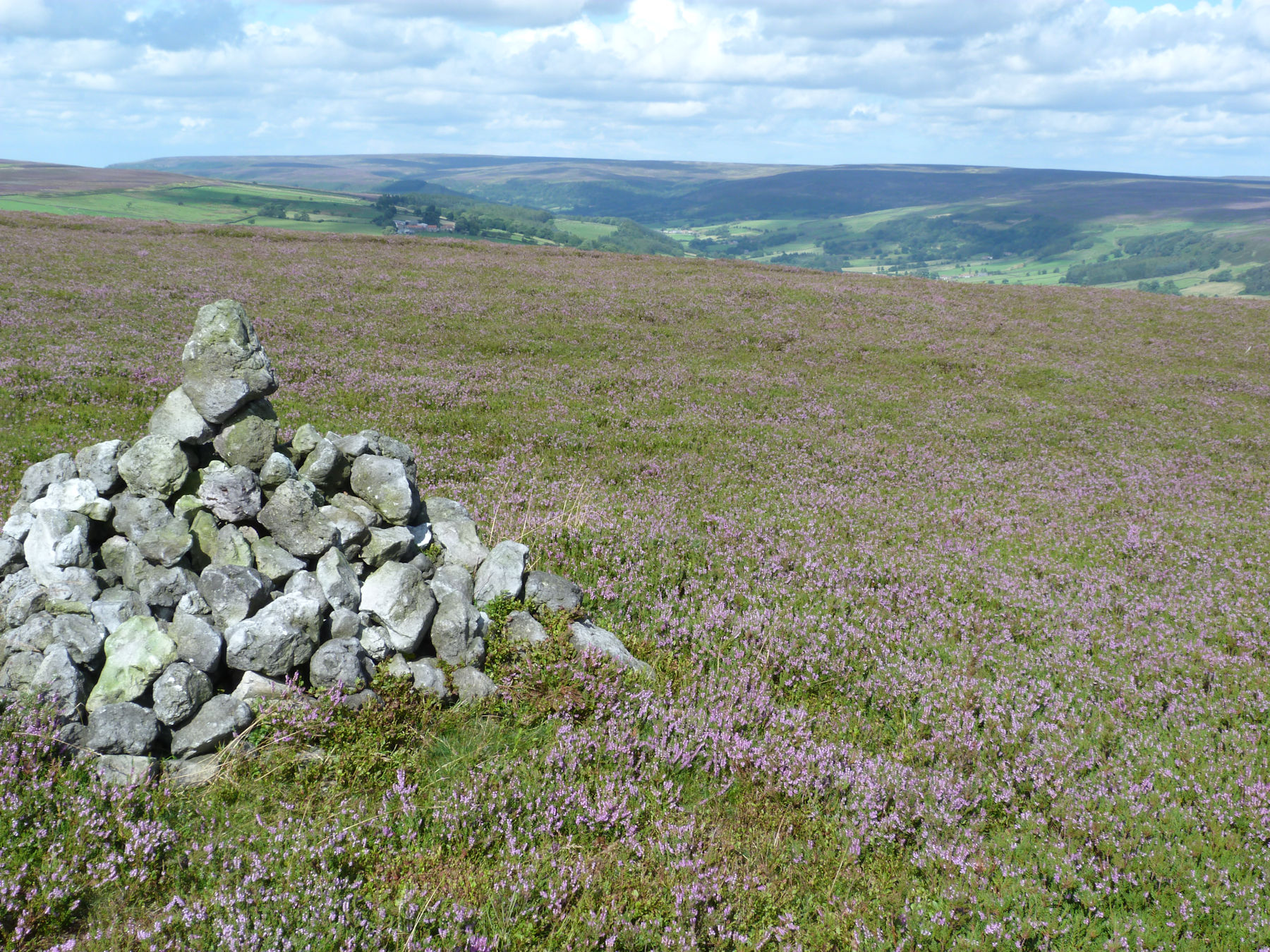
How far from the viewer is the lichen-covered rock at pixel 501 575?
7371 mm

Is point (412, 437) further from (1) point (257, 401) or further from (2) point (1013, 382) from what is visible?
(2) point (1013, 382)

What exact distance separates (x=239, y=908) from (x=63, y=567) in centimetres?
365

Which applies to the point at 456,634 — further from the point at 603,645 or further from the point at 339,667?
the point at 603,645

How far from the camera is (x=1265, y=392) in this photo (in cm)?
2558

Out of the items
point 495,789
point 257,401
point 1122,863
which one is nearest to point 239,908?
point 495,789

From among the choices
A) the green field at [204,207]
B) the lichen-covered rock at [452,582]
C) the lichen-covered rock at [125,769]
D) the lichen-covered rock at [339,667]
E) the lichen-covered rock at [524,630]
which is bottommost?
the lichen-covered rock at [524,630]

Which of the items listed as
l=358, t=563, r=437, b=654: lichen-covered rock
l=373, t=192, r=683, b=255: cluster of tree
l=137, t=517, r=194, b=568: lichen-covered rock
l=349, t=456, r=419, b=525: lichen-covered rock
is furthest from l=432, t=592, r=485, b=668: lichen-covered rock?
l=373, t=192, r=683, b=255: cluster of tree

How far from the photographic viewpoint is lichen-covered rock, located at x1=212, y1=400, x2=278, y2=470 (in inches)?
272

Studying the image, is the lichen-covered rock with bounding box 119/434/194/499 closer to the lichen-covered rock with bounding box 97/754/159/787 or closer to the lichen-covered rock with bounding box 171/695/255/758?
the lichen-covered rock with bounding box 171/695/255/758

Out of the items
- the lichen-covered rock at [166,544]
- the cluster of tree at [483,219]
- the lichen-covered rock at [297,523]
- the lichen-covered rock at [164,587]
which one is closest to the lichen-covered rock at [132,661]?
the lichen-covered rock at [164,587]

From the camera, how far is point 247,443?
6.91 m

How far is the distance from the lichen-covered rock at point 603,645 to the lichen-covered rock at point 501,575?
83 cm

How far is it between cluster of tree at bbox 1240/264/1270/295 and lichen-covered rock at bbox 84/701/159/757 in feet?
604

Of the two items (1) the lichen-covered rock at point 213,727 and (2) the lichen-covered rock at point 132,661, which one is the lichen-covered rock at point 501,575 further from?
(2) the lichen-covered rock at point 132,661
